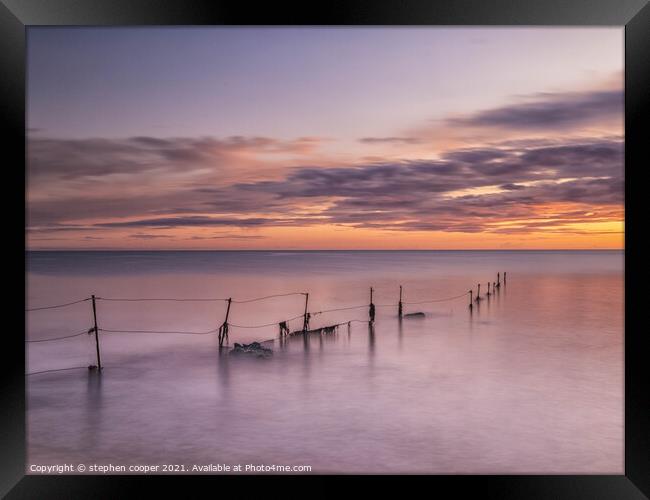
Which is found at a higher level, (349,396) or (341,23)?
(341,23)

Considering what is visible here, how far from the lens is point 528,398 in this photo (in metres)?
8.51

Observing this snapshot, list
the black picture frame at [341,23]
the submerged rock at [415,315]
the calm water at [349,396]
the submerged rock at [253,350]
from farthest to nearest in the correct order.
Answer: the submerged rock at [415,315], the submerged rock at [253,350], the calm water at [349,396], the black picture frame at [341,23]

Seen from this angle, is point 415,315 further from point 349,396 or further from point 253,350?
point 349,396

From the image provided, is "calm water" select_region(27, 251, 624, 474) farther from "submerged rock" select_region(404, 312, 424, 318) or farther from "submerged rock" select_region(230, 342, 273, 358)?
"submerged rock" select_region(404, 312, 424, 318)

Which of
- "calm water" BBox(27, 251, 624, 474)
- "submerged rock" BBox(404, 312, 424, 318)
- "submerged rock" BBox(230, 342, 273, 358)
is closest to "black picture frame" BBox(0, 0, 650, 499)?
"calm water" BBox(27, 251, 624, 474)


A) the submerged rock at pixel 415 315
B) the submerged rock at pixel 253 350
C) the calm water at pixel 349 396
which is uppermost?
the submerged rock at pixel 253 350

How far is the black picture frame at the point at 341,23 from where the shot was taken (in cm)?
415

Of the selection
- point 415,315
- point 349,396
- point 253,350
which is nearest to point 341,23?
point 349,396

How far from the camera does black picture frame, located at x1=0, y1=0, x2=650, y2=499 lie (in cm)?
415

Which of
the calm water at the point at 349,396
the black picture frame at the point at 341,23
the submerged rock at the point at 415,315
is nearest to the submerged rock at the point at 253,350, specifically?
the calm water at the point at 349,396

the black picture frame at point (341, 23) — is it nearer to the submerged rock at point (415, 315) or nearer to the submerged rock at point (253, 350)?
the submerged rock at point (253, 350)

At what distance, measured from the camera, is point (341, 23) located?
428 centimetres

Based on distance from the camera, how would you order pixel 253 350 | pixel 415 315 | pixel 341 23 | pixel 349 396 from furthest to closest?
pixel 415 315
pixel 253 350
pixel 349 396
pixel 341 23

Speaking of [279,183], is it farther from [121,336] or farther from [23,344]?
[23,344]
